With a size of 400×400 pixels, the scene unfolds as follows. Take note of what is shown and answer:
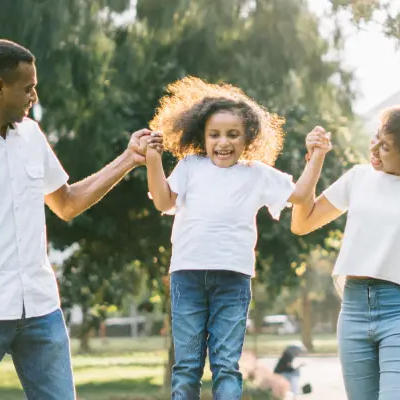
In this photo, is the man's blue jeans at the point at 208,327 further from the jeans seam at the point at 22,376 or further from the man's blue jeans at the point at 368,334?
the jeans seam at the point at 22,376

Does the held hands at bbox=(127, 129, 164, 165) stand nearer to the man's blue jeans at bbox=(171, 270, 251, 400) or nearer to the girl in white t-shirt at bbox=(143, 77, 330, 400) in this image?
the girl in white t-shirt at bbox=(143, 77, 330, 400)

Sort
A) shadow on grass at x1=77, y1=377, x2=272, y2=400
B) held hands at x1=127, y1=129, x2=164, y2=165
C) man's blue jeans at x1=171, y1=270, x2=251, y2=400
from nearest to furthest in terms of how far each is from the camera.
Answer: man's blue jeans at x1=171, y1=270, x2=251, y2=400 → held hands at x1=127, y1=129, x2=164, y2=165 → shadow on grass at x1=77, y1=377, x2=272, y2=400

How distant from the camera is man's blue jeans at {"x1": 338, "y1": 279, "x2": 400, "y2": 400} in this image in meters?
4.67

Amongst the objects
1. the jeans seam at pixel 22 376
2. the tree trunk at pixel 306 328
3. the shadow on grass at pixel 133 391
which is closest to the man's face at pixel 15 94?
the jeans seam at pixel 22 376

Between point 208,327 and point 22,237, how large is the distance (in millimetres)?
1107

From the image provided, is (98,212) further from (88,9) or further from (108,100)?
(88,9)

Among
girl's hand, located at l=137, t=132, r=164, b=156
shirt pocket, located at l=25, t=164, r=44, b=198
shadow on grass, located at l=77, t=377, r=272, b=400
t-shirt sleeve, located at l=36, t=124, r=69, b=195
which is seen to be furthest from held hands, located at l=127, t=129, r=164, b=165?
shadow on grass, located at l=77, t=377, r=272, b=400

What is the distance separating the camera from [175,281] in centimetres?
486

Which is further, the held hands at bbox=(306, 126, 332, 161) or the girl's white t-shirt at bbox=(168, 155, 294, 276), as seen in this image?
the held hands at bbox=(306, 126, 332, 161)

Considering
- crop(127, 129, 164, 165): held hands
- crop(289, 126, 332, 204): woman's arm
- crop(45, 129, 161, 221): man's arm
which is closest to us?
crop(45, 129, 161, 221): man's arm

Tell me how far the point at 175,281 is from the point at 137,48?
9.36m

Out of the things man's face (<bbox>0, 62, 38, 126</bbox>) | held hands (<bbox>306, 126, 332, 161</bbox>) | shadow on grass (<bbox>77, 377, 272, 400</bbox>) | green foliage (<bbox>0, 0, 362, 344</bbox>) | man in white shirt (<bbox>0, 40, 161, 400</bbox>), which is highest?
green foliage (<bbox>0, 0, 362, 344</bbox>)

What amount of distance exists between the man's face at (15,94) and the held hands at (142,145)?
2.59ft

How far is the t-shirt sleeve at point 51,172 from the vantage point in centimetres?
439
